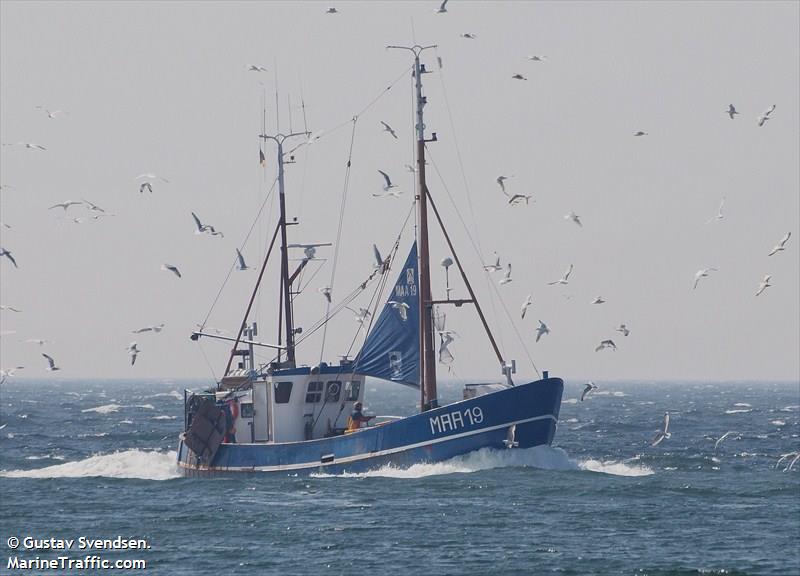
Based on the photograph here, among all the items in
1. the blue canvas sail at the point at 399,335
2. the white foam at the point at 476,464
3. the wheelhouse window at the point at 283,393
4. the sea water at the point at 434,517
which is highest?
the blue canvas sail at the point at 399,335

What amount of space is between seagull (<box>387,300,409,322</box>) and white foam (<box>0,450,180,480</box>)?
12376mm

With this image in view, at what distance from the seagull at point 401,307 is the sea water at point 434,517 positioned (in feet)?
17.3

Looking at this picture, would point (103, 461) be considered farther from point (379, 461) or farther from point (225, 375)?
point (379, 461)

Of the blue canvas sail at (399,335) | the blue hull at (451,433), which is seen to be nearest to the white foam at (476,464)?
the blue hull at (451,433)

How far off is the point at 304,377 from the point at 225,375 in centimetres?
472

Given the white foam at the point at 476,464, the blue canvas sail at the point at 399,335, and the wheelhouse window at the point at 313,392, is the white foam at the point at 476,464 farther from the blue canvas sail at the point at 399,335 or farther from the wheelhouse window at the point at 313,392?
the wheelhouse window at the point at 313,392

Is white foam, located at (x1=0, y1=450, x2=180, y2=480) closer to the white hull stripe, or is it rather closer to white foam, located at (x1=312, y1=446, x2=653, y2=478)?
the white hull stripe

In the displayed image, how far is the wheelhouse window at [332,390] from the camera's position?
48.2 m

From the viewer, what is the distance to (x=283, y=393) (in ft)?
156

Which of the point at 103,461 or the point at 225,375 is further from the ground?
the point at 225,375

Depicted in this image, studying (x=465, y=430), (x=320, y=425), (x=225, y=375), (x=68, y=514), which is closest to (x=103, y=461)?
(x=225, y=375)

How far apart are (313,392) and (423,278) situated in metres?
6.14

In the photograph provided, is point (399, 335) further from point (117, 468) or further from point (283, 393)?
point (117, 468)

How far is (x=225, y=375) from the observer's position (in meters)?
51.2
